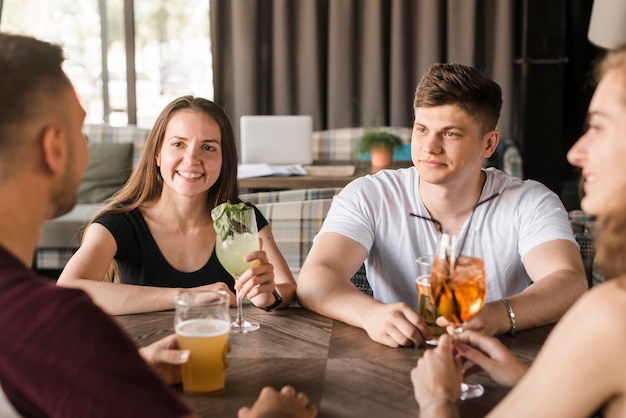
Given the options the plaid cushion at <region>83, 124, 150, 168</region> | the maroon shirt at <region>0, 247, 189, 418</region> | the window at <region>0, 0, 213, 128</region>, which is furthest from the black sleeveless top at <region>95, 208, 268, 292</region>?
the window at <region>0, 0, 213, 128</region>

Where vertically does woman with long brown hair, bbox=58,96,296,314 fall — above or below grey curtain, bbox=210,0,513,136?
below

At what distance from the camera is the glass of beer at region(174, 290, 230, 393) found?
1353mm

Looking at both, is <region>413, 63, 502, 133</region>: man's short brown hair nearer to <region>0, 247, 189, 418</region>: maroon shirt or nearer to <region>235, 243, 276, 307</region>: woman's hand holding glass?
<region>235, 243, 276, 307</region>: woman's hand holding glass

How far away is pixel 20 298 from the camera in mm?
902

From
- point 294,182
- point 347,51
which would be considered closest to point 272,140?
point 294,182

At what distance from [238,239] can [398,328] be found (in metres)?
0.41

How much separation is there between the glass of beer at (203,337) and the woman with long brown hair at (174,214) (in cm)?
69

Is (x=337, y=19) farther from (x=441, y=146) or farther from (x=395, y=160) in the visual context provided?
A: (x=441, y=146)

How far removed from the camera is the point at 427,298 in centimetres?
157

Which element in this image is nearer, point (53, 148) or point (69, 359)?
point (69, 359)

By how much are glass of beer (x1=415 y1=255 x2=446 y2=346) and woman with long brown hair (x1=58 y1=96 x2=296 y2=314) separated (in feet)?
1.79

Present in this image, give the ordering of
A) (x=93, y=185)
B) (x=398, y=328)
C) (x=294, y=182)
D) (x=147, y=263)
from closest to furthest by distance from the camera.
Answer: (x=398, y=328) → (x=147, y=263) → (x=294, y=182) → (x=93, y=185)

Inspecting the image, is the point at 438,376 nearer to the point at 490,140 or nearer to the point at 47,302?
the point at 47,302

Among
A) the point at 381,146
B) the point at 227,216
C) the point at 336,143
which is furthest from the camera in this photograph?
the point at 336,143
